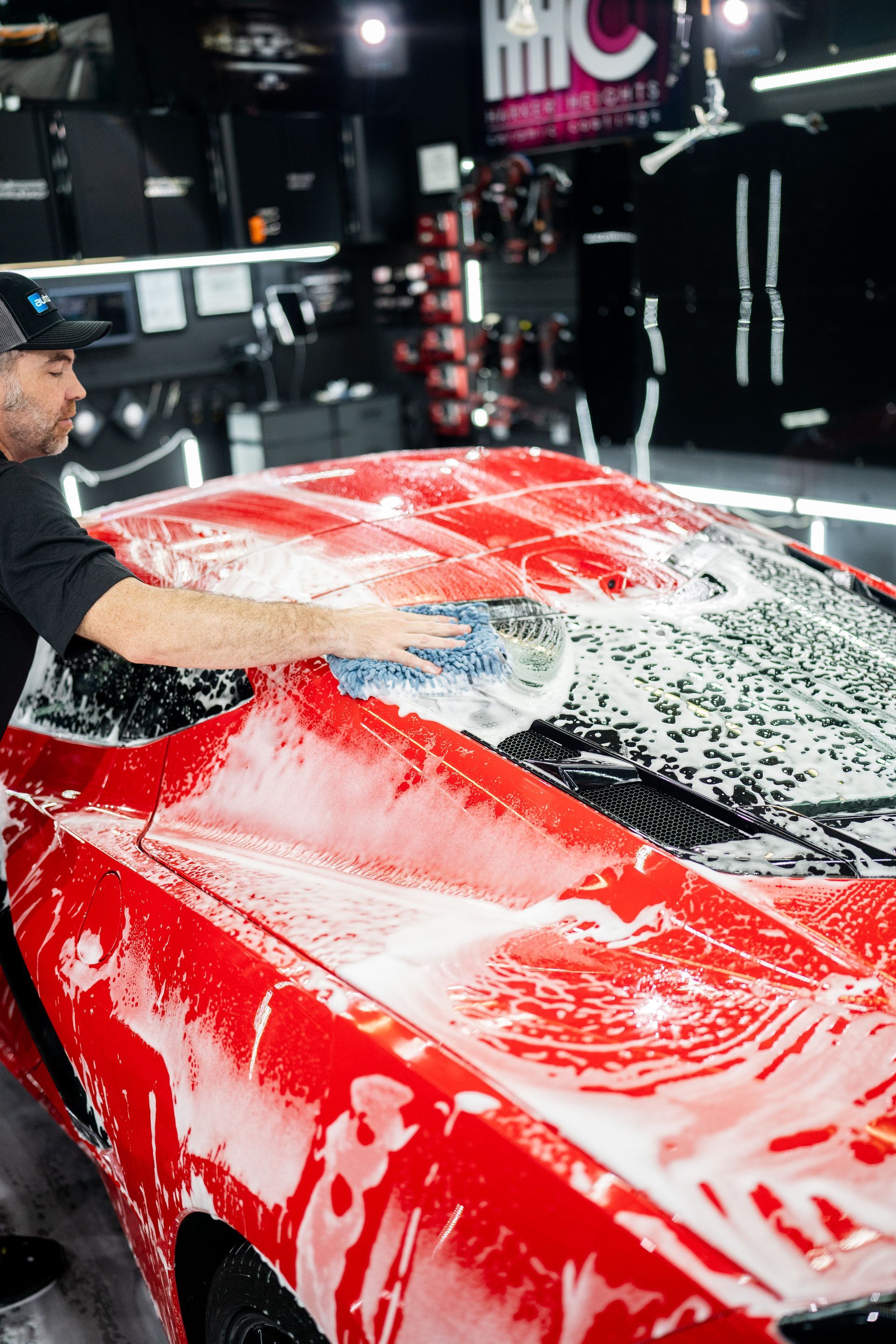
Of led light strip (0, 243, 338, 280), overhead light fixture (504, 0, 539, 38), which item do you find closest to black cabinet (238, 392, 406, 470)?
led light strip (0, 243, 338, 280)

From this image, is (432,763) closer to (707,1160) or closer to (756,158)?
(707,1160)

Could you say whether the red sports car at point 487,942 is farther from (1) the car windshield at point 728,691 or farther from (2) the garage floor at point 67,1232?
(2) the garage floor at point 67,1232

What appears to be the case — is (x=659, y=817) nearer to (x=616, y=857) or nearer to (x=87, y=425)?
(x=616, y=857)

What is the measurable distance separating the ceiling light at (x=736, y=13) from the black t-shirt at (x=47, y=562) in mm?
4694

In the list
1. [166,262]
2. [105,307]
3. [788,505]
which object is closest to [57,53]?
[166,262]

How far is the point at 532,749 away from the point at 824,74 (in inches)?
184

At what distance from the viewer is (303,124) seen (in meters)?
6.63

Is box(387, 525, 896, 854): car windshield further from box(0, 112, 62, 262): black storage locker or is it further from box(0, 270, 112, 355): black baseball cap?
box(0, 112, 62, 262): black storage locker

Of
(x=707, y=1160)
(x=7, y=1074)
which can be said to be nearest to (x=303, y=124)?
(x=7, y=1074)

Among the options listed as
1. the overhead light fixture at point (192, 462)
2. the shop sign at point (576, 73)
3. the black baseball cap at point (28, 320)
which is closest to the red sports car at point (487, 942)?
the black baseball cap at point (28, 320)

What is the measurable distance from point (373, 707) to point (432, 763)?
13 cm

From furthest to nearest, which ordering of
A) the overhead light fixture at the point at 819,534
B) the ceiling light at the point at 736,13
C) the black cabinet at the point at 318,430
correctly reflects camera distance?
the black cabinet at the point at 318,430 → the overhead light fixture at the point at 819,534 → the ceiling light at the point at 736,13

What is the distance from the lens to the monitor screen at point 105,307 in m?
5.99

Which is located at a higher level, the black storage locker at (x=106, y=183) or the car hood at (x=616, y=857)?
the black storage locker at (x=106, y=183)
